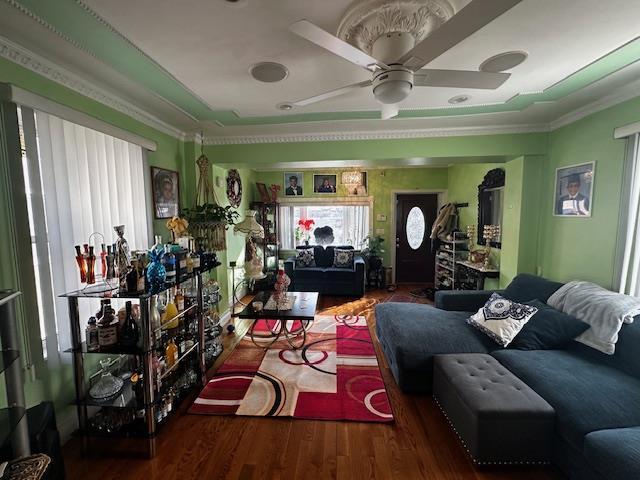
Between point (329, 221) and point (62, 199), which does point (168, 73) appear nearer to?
point (62, 199)

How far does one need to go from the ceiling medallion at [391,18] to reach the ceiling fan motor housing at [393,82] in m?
0.19

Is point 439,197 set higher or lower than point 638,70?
lower

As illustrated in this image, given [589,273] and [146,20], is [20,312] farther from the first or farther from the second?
[589,273]

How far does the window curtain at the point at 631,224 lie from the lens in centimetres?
218

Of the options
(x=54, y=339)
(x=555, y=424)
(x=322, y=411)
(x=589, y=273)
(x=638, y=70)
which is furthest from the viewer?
(x=589, y=273)

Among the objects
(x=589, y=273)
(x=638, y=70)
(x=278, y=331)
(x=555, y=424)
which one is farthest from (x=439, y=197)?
(x=555, y=424)

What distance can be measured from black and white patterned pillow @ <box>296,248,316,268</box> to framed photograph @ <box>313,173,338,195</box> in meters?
1.41

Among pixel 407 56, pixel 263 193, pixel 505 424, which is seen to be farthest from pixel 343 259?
pixel 407 56

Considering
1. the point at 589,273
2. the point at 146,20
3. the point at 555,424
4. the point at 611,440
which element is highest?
the point at 146,20

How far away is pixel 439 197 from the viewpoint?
5797 millimetres

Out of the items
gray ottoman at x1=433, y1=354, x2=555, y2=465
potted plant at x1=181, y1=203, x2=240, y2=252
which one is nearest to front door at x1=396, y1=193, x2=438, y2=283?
potted plant at x1=181, y1=203, x2=240, y2=252

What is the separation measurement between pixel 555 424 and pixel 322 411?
4.67 ft

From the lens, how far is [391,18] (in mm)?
1339

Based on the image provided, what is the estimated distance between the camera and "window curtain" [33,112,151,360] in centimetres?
176
